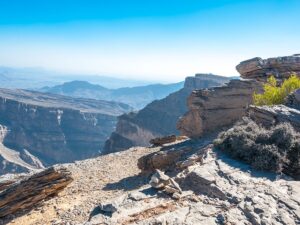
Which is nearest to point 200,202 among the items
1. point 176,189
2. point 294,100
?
point 176,189

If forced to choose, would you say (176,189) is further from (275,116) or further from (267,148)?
(275,116)

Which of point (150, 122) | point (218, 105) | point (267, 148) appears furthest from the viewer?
point (150, 122)

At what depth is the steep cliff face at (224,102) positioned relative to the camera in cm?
2802

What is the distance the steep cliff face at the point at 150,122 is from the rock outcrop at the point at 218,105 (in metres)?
92.6

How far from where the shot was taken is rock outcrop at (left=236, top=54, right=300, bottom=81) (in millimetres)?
31906

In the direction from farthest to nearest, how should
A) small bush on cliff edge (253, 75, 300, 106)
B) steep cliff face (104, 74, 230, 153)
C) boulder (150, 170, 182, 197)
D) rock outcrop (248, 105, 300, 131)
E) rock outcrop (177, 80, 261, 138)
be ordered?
steep cliff face (104, 74, 230, 153) → rock outcrop (177, 80, 261, 138) → small bush on cliff edge (253, 75, 300, 106) → rock outcrop (248, 105, 300, 131) → boulder (150, 170, 182, 197)

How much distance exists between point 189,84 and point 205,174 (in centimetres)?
13756

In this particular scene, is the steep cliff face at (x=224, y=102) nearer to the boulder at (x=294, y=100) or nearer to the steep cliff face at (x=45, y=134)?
the boulder at (x=294, y=100)

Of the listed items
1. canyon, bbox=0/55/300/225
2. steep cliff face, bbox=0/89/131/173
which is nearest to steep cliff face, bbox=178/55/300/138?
canyon, bbox=0/55/300/225

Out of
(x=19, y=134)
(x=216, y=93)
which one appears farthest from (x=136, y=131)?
(x=216, y=93)

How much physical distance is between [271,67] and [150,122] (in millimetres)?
103105

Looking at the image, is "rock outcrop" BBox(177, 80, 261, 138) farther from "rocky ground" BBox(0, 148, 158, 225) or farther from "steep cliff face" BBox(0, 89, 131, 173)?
"steep cliff face" BBox(0, 89, 131, 173)

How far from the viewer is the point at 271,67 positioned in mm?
32719

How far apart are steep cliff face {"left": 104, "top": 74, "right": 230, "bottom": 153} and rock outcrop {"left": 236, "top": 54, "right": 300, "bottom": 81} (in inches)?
3564
